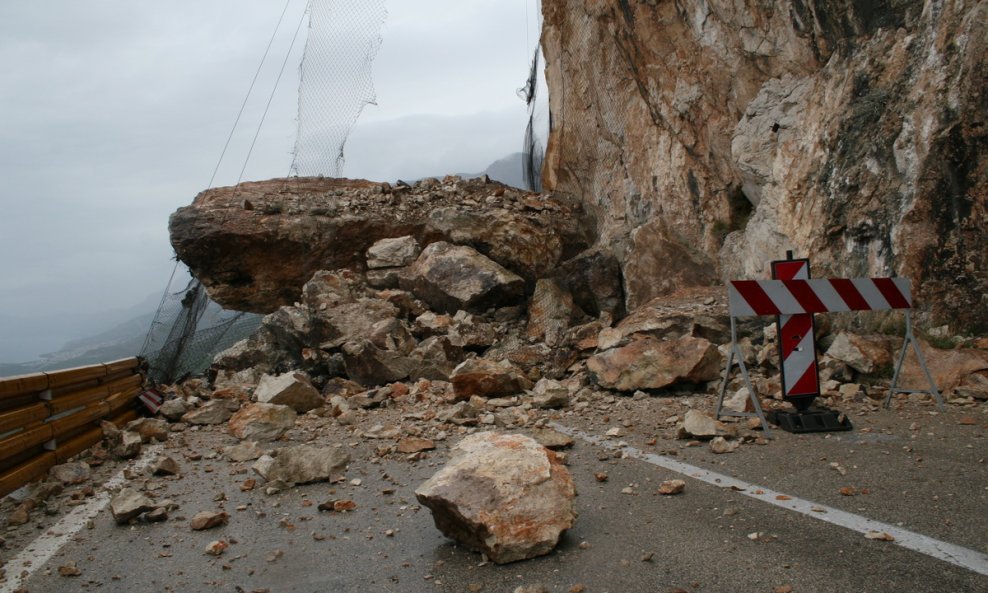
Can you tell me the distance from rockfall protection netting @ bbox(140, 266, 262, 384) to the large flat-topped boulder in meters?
1.47

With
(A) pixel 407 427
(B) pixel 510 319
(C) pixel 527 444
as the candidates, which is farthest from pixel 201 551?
(B) pixel 510 319

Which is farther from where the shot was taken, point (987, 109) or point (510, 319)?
point (510, 319)

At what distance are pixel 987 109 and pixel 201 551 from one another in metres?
6.90

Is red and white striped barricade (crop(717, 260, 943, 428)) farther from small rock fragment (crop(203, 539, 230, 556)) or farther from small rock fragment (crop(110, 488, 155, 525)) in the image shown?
small rock fragment (crop(110, 488, 155, 525))

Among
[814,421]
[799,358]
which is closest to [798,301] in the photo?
[799,358]

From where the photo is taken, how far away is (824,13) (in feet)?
24.0

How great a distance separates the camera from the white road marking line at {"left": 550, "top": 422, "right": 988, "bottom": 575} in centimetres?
227

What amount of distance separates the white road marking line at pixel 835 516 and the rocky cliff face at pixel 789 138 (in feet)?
11.7

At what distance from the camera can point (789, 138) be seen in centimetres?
785

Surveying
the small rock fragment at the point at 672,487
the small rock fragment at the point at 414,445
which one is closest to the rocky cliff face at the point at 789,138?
the small rock fragment at the point at 672,487

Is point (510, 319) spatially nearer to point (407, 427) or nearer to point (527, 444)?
point (407, 427)

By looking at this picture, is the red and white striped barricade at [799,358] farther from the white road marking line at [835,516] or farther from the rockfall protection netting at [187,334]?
the rockfall protection netting at [187,334]

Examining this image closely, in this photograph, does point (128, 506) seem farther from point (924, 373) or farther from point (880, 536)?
point (924, 373)

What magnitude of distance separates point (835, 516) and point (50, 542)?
157 inches
